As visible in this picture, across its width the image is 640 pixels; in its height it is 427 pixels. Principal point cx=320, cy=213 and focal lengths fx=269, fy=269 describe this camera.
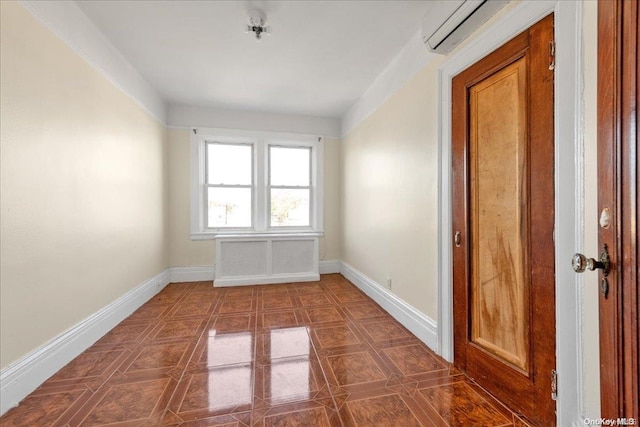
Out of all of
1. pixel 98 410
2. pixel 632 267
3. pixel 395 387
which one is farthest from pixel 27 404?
pixel 632 267

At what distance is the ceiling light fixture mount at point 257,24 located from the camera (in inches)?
84.1

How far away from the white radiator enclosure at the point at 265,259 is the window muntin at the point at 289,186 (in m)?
0.49

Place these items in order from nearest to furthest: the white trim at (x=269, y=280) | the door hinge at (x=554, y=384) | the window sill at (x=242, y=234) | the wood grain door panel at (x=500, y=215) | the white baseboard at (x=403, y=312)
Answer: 1. the door hinge at (x=554, y=384)
2. the wood grain door panel at (x=500, y=215)
3. the white baseboard at (x=403, y=312)
4. the white trim at (x=269, y=280)
5. the window sill at (x=242, y=234)

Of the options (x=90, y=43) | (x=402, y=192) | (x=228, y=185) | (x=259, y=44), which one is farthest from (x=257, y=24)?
(x=228, y=185)

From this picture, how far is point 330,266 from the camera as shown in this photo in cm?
476

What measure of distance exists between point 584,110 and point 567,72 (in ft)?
0.66

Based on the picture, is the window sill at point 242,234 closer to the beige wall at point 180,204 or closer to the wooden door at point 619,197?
the beige wall at point 180,204

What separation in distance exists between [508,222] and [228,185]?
3.97 meters

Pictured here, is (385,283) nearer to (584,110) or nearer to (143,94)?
(584,110)

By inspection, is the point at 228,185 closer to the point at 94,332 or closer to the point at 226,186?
the point at 226,186

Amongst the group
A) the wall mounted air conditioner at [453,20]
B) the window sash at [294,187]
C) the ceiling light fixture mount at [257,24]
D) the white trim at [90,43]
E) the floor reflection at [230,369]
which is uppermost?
the ceiling light fixture mount at [257,24]

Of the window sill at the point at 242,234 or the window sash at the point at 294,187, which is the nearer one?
the window sill at the point at 242,234

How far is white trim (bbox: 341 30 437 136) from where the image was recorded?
2.41m

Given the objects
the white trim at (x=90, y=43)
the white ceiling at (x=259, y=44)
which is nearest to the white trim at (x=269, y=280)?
the white trim at (x=90, y=43)
